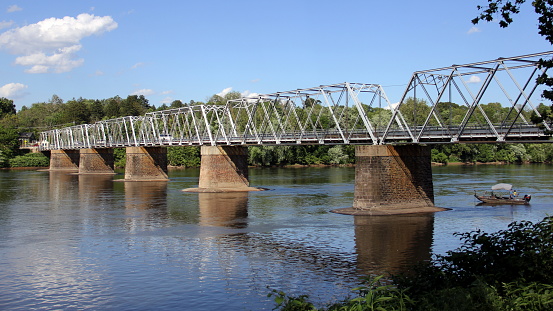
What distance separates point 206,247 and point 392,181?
1740cm

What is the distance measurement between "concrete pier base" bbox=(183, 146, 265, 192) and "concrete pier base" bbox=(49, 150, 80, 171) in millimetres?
86445

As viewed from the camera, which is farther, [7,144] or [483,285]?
[7,144]

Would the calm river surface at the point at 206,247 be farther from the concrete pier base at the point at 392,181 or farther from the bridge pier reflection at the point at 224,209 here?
the concrete pier base at the point at 392,181

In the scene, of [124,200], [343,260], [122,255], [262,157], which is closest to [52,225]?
[122,255]

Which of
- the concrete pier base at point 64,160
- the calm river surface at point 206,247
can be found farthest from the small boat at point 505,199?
the concrete pier base at point 64,160

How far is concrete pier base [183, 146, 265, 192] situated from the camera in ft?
243

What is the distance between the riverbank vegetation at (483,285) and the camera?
1451cm

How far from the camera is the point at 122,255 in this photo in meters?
33.5

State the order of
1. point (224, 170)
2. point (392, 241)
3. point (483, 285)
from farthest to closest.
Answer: point (224, 170)
point (392, 241)
point (483, 285)

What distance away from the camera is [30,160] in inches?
6555

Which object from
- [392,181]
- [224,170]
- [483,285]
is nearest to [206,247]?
[392,181]

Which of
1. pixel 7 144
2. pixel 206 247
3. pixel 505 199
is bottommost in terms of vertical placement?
pixel 206 247

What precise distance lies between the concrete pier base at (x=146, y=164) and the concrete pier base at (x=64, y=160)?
56.7 metres

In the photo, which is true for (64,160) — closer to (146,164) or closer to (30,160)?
(30,160)
